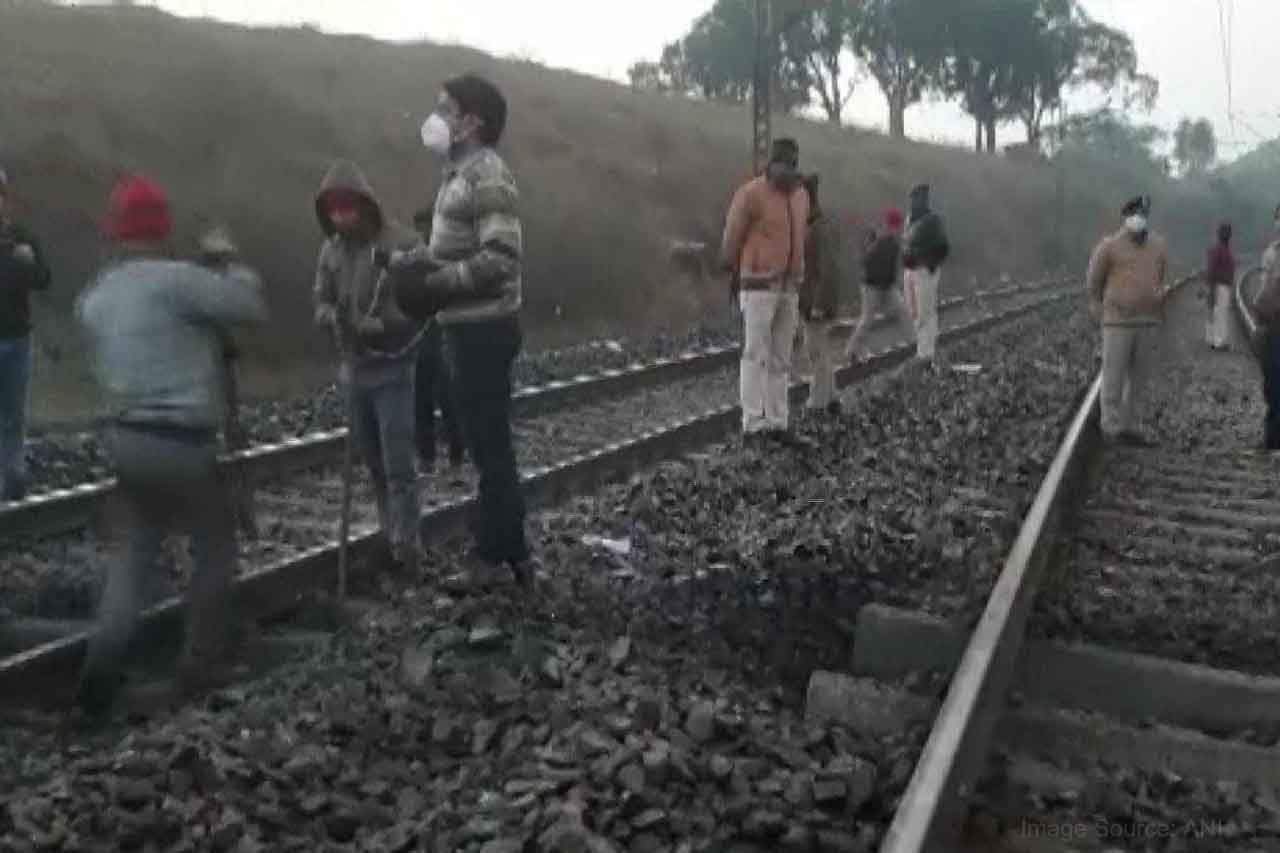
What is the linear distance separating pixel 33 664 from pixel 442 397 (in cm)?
520

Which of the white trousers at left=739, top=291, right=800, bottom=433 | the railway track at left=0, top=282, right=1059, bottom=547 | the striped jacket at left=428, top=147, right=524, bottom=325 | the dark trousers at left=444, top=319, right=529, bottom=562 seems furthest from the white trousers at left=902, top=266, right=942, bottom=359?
the striped jacket at left=428, top=147, right=524, bottom=325

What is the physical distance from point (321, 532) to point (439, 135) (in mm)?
2738

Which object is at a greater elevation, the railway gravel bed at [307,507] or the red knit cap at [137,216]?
the red knit cap at [137,216]

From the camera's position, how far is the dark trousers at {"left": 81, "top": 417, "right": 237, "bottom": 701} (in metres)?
5.72

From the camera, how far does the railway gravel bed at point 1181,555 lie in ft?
22.1

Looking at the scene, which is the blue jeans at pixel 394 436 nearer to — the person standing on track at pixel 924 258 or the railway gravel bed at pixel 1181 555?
the railway gravel bed at pixel 1181 555

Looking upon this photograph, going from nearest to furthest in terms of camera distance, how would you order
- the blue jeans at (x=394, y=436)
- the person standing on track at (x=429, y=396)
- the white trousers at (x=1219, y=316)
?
1. the blue jeans at (x=394, y=436)
2. the person standing on track at (x=429, y=396)
3. the white trousers at (x=1219, y=316)

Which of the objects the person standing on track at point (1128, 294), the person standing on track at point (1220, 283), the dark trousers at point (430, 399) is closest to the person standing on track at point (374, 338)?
the dark trousers at point (430, 399)

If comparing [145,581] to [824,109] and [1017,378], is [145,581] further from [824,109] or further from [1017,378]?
[824,109]

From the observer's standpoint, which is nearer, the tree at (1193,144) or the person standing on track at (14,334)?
the person standing on track at (14,334)

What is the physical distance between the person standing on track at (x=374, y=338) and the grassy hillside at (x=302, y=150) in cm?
962

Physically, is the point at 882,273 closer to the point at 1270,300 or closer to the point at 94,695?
the point at 1270,300

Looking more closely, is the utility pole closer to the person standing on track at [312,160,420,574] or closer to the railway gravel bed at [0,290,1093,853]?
the railway gravel bed at [0,290,1093,853]

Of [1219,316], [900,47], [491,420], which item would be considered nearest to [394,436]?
[491,420]
